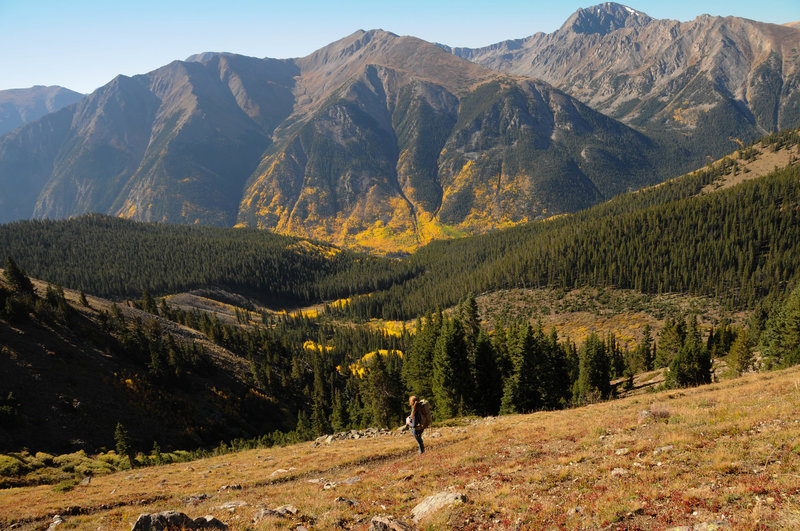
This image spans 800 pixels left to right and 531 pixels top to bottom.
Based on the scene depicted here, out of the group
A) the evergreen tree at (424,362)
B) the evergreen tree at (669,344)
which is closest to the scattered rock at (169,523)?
the evergreen tree at (424,362)

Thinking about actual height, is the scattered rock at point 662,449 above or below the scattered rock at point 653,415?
above

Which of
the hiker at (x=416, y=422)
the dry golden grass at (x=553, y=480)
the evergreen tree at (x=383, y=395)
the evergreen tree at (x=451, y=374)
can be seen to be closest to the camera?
the dry golden grass at (x=553, y=480)

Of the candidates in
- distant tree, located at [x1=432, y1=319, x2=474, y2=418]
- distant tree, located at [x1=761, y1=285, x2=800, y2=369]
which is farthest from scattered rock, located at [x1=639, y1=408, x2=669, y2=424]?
distant tree, located at [x1=761, y1=285, x2=800, y2=369]

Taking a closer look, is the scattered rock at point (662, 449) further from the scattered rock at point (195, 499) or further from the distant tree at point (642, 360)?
the distant tree at point (642, 360)

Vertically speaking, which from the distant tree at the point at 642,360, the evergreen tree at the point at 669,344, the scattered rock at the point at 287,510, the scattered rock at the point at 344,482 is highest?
the scattered rock at the point at 287,510

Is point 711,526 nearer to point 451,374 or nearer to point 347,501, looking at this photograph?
point 347,501

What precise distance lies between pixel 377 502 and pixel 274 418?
7514 centimetres

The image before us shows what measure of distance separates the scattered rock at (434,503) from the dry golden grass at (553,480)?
1.29 ft

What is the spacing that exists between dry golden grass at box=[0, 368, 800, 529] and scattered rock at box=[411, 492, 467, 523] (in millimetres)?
393

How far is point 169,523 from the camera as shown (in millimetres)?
13039

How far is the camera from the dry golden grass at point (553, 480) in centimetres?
1071

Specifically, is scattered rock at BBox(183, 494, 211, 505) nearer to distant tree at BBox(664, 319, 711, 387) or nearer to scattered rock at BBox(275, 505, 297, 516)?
scattered rock at BBox(275, 505, 297, 516)

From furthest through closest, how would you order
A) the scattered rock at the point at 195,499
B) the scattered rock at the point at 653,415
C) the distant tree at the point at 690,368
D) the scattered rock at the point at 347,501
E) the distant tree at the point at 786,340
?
the distant tree at the point at 690,368 → the distant tree at the point at 786,340 → the scattered rock at the point at 653,415 → the scattered rock at the point at 195,499 → the scattered rock at the point at 347,501

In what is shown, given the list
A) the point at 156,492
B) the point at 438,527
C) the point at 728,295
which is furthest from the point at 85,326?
the point at 728,295
